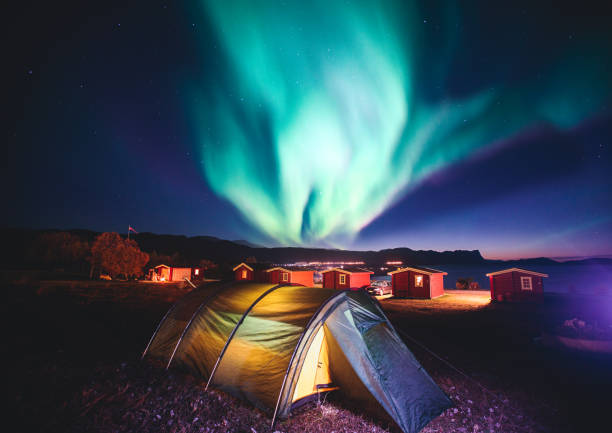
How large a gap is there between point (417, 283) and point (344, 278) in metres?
9.71

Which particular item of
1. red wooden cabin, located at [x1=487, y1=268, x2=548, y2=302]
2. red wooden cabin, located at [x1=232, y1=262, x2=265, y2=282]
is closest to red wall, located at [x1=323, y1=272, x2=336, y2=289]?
red wooden cabin, located at [x1=232, y1=262, x2=265, y2=282]

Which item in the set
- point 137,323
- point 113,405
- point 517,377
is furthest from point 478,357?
point 137,323

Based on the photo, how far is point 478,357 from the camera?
35.3 ft

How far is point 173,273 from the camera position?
5947 centimetres

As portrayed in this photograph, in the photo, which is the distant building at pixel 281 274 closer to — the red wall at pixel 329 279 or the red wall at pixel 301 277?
the red wall at pixel 301 277

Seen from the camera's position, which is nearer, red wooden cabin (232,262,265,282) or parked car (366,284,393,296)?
parked car (366,284,393,296)

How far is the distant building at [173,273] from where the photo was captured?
59531 mm

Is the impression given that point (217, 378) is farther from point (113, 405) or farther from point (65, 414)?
point (65, 414)

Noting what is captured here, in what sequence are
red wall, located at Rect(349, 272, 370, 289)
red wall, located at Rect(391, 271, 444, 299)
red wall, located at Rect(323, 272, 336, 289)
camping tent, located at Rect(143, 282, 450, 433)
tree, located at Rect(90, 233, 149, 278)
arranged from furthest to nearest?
tree, located at Rect(90, 233, 149, 278) → red wall, located at Rect(323, 272, 336, 289) → red wall, located at Rect(349, 272, 370, 289) → red wall, located at Rect(391, 271, 444, 299) → camping tent, located at Rect(143, 282, 450, 433)

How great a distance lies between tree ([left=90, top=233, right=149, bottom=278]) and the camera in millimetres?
50500

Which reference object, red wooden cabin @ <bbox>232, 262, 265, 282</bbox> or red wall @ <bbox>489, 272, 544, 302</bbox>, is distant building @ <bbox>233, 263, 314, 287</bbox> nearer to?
red wooden cabin @ <bbox>232, 262, 265, 282</bbox>

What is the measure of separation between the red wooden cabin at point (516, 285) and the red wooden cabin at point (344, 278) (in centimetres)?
1573

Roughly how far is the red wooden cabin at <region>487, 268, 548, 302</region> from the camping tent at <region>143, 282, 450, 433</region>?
28096 mm

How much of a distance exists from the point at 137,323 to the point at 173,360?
321 inches
